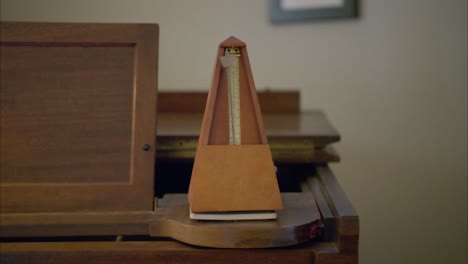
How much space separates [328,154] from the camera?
1.03 m

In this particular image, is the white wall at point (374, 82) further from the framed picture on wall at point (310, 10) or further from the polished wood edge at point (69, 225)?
the polished wood edge at point (69, 225)

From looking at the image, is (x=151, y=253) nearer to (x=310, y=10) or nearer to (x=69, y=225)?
(x=69, y=225)

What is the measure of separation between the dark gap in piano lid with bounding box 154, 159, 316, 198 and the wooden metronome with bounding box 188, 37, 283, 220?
1.10ft

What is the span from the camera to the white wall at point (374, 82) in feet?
4.68

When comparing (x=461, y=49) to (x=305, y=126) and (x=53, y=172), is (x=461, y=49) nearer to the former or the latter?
(x=305, y=126)

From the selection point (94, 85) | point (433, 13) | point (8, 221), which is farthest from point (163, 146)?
point (433, 13)

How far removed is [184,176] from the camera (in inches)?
48.6

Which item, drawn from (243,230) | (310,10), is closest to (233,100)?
(243,230)

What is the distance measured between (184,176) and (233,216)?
1.68ft

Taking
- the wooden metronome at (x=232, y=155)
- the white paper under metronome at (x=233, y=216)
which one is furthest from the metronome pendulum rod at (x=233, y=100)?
the white paper under metronome at (x=233, y=216)

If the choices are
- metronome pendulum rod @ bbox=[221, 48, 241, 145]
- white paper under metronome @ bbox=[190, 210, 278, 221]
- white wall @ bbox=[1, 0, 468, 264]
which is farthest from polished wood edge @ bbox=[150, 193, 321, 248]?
white wall @ bbox=[1, 0, 468, 264]

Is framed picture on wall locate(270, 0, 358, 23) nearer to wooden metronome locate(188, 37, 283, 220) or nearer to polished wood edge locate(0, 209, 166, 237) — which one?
wooden metronome locate(188, 37, 283, 220)

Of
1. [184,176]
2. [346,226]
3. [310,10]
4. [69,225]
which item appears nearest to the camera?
[346,226]

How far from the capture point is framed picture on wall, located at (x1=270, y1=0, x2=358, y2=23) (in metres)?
1.42
